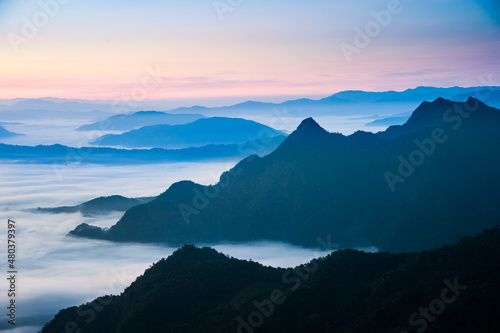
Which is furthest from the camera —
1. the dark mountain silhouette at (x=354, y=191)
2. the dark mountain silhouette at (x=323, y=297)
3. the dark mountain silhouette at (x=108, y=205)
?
the dark mountain silhouette at (x=108, y=205)

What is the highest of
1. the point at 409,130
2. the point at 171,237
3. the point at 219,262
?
the point at 409,130

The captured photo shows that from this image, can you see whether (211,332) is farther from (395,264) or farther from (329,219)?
(329,219)

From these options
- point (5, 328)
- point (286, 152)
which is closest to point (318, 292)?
point (5, 328)

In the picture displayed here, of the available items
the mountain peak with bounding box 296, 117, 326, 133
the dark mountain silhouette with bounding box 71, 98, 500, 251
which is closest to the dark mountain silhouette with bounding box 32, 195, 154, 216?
the dark mountain silhouette with bounding box 71, 98, 500, 251

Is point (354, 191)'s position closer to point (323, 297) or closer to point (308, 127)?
point (308, 127)

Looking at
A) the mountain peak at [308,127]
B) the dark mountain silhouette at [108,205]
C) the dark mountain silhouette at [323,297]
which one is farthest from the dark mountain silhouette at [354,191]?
the dark mountain silhouette at [323,297]

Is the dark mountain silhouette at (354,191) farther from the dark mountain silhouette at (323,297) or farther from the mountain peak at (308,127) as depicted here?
the dark mountain silhouette at (323,297)

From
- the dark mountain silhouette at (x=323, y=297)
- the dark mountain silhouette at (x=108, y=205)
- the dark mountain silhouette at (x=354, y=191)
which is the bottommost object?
the dark mountain silhouette at (x=323, y=297)
